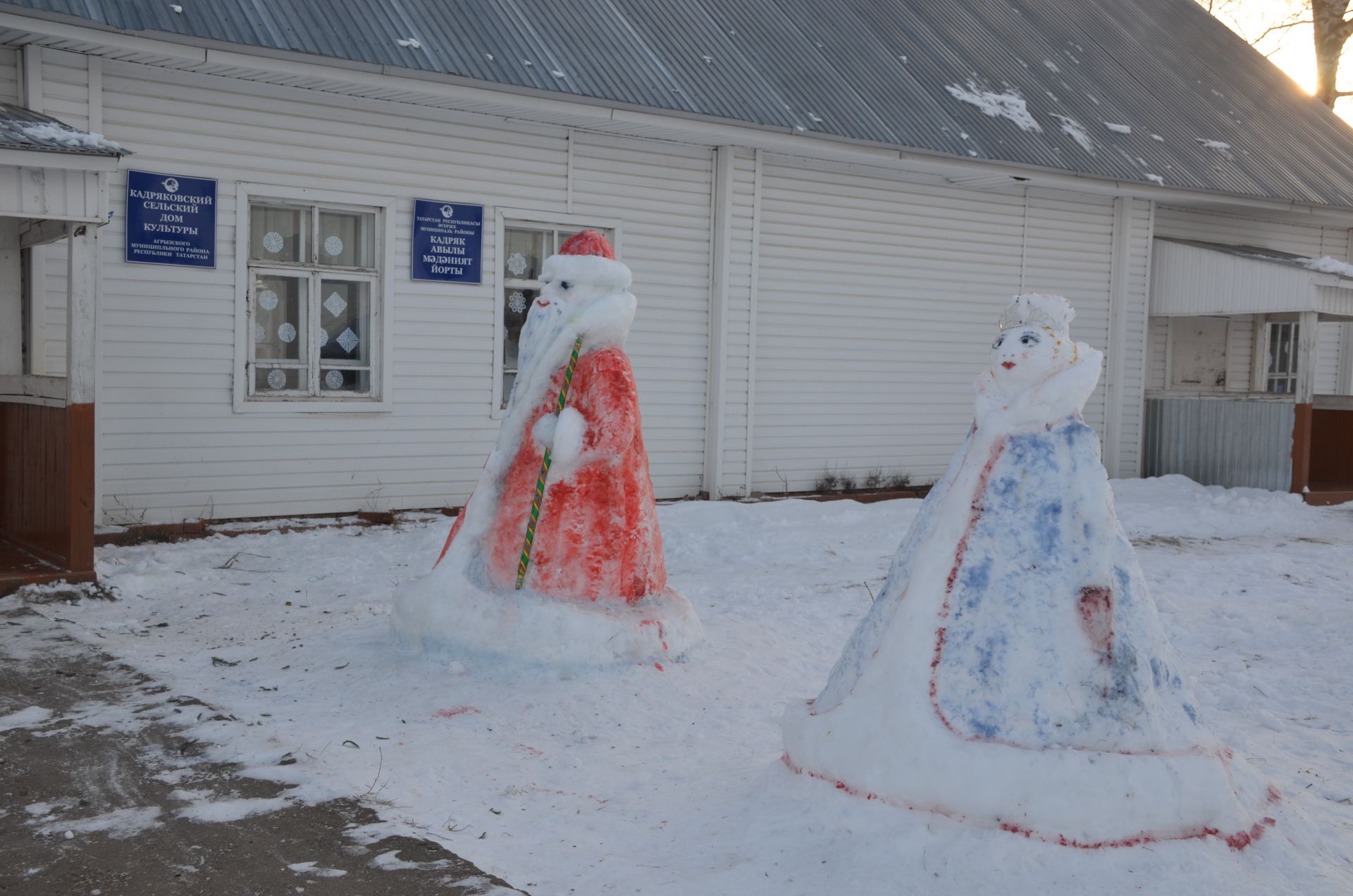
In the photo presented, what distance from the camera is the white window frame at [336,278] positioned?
9.20 metres

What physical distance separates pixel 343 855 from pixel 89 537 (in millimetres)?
4246

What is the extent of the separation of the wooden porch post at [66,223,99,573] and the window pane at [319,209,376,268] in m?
2.63

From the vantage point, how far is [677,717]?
17.1 ft

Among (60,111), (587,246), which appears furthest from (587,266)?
(60,111)

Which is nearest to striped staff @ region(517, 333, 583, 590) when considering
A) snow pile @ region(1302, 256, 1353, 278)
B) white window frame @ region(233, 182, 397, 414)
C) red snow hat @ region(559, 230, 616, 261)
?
red snow hat @ region(559, 230, 616, 261)

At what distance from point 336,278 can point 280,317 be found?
1.75ft

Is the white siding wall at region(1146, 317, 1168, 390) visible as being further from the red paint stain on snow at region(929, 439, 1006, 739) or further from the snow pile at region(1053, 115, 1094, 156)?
the red paint stain on snow at region(929, 439, 1006, 739)

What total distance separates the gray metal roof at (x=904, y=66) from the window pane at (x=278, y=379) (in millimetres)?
2388

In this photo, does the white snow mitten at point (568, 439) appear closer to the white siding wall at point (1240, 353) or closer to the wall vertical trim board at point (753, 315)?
the wall vertical trim board at point (753, 315)

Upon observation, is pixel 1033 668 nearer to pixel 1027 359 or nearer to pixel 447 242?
pixel 1027 359

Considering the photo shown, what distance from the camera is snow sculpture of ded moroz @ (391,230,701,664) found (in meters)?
5.61

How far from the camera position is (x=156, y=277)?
886 centimetres

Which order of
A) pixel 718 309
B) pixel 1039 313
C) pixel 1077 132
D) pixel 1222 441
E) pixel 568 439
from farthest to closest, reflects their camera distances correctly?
pixel 1222 441, pixel 1077 132, pixel 718 309, pixel 568 439, pixel 1039 313

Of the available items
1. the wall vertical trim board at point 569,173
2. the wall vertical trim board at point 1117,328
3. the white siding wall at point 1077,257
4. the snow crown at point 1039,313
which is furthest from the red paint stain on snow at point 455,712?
the wall vertical trim board at point 1117,328
